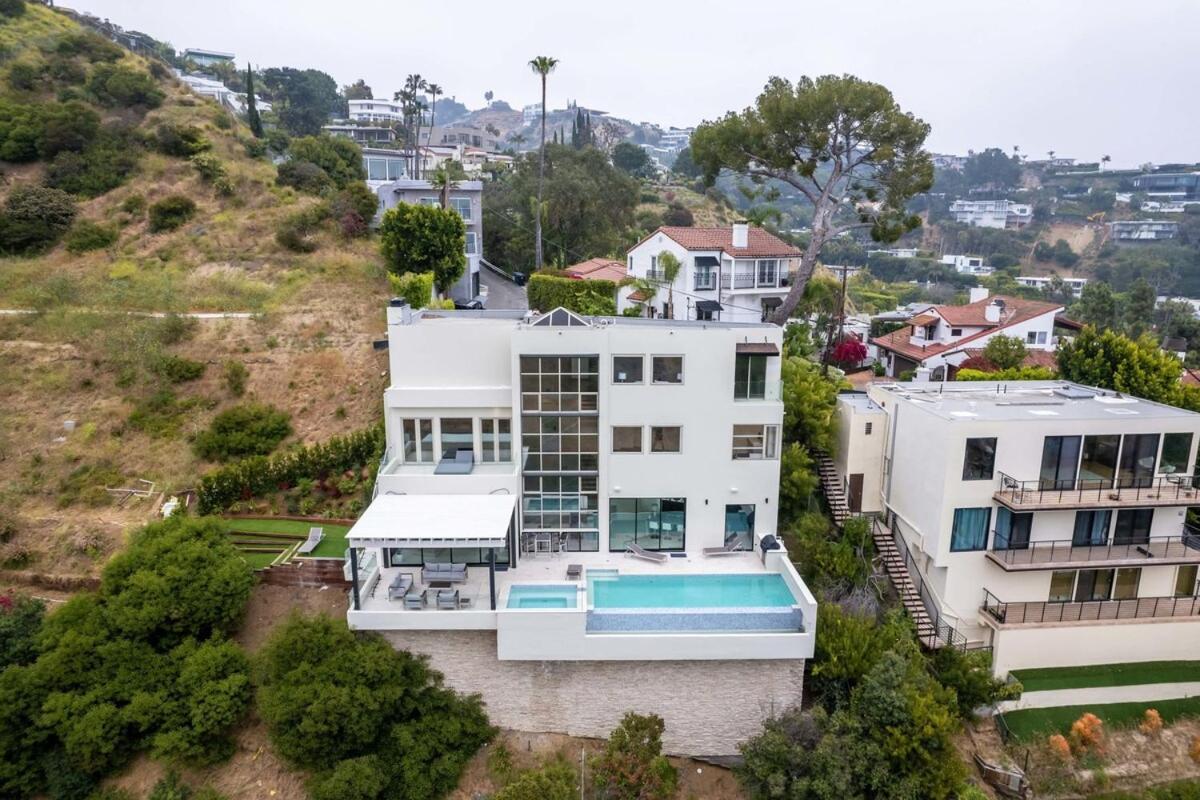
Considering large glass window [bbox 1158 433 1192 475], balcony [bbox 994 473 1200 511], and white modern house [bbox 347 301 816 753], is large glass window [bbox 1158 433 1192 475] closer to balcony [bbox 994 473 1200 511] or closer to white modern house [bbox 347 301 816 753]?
balcony [bbox 994 473 1200 511]

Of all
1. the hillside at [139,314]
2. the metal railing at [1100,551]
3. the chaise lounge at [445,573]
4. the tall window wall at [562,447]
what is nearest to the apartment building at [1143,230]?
the metal railing at [1100,551]

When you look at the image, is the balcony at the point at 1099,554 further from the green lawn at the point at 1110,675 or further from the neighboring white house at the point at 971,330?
the neighboring white house at the point at 971,330

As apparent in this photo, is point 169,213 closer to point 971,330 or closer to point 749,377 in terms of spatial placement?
point 749,377

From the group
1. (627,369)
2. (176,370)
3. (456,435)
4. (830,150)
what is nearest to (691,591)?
(627,369)

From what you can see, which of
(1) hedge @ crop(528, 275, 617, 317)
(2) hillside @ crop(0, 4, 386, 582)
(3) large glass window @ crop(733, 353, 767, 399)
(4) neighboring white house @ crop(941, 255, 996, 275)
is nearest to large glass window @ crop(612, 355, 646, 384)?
(3) large glass window @ crop(733, 353, 767, 399)

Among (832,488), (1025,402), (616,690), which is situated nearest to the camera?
(616,690)

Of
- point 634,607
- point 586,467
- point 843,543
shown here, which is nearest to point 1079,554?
point 843,543
